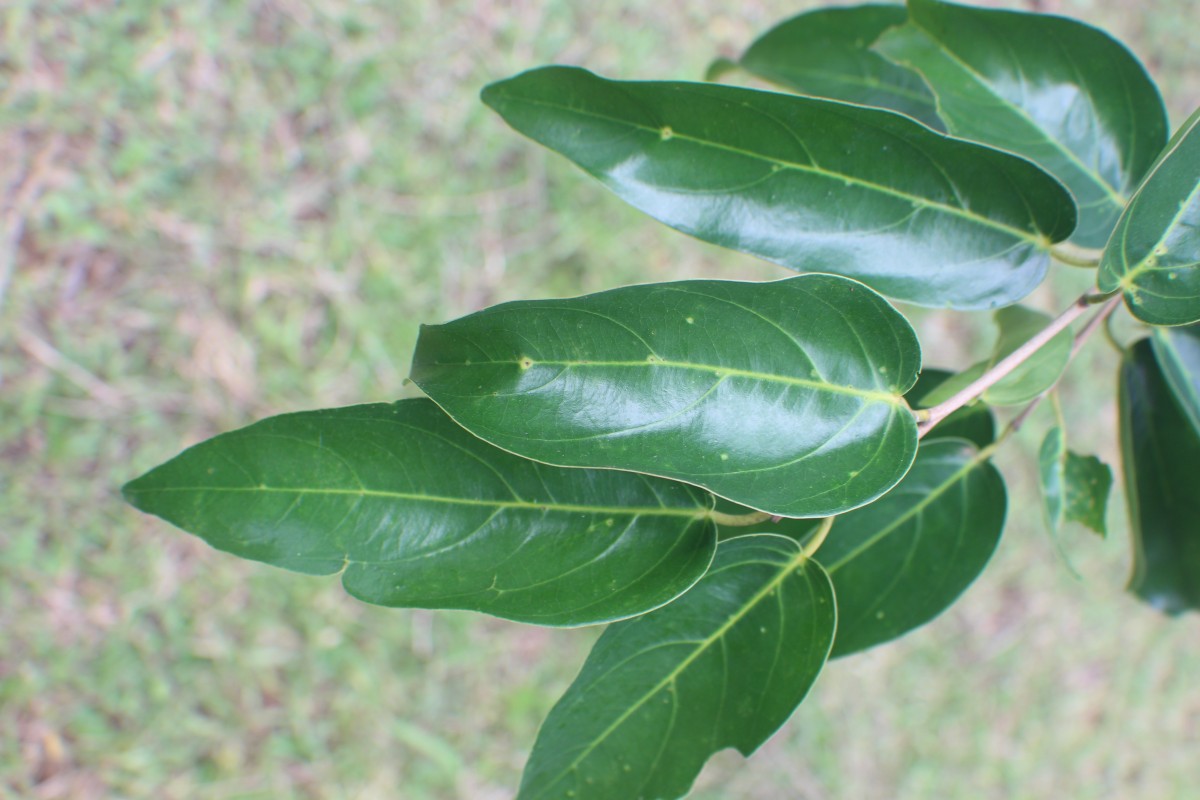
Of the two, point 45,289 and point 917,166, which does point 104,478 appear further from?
point 917,166

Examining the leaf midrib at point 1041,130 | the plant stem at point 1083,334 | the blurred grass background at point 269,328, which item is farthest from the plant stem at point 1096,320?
the blurred grass background at point 269,328

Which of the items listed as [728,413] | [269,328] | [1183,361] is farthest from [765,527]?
[269,328]

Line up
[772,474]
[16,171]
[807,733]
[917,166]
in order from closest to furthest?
[772,474], [917,166], [16,171], [807,733]

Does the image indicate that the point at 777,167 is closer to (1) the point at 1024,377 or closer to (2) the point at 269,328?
(1) the point at 1024,377

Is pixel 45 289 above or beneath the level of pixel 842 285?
beneath

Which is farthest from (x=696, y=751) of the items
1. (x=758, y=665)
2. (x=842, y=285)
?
(x=842, y=285)

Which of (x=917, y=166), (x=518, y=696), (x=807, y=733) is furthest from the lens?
(x=807, y=733)

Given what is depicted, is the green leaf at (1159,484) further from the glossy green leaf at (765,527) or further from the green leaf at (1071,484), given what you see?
the glossy green leaf at (765,527)
